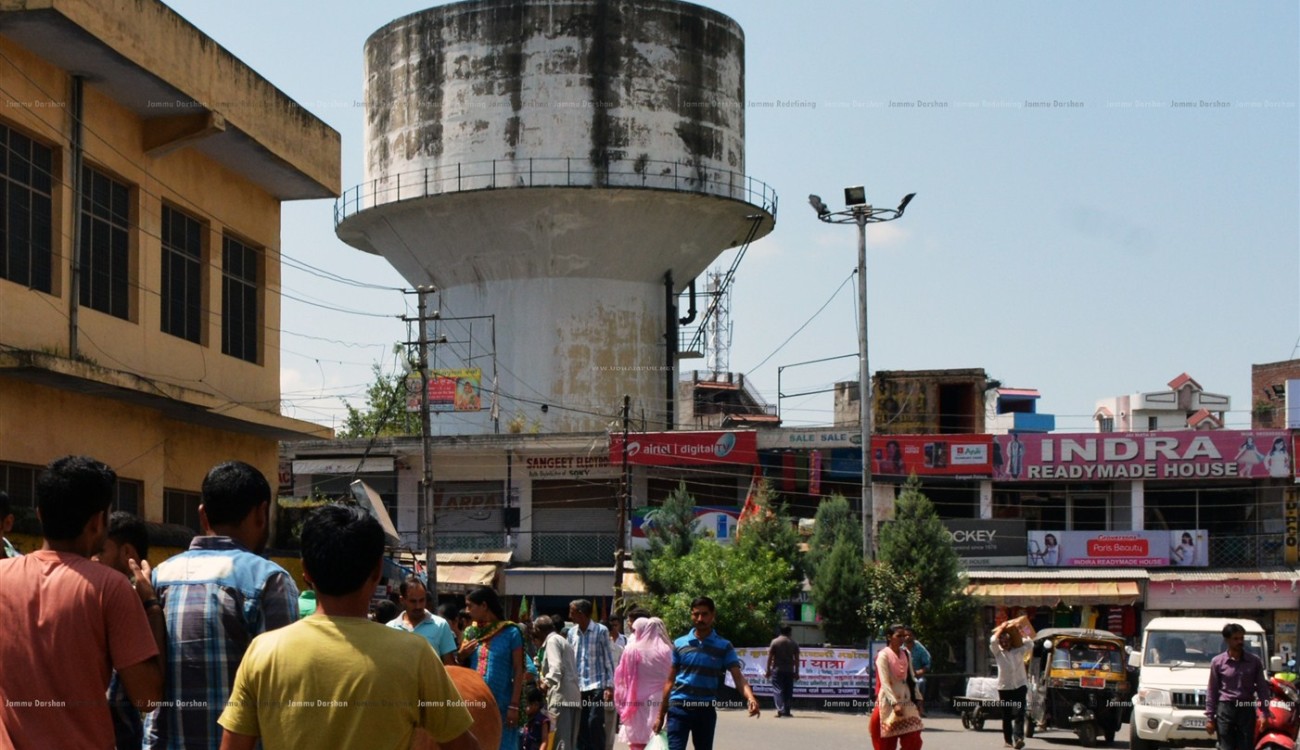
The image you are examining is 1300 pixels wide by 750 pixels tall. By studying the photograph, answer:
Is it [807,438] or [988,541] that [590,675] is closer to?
[988,541]

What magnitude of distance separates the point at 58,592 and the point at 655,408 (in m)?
45.7

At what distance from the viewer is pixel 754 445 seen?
45.1 m

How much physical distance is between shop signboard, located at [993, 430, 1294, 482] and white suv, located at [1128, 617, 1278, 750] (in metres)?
20.6

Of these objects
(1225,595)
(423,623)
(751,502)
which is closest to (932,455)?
(751,502)

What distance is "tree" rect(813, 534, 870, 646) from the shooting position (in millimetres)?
36094

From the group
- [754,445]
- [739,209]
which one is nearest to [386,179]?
[739,209]

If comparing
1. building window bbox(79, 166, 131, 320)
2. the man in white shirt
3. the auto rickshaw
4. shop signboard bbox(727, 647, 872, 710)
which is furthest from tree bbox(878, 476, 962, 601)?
the man in white shirt

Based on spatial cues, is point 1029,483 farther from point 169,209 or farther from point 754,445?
point 169,209

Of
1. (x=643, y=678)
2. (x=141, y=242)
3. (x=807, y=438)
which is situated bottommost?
(x=643, y=678)

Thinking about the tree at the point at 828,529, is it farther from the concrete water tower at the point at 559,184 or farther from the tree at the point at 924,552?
A: the concrete water tower at the point at 559,184

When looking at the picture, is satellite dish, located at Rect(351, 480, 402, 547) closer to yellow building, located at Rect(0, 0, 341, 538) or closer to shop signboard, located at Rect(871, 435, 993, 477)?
yellow building, located at Rect(0, 0, 341, 538)

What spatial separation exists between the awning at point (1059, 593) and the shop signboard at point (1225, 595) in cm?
80

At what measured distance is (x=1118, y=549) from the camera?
41.3m

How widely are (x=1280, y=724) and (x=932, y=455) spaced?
28.3 meters
